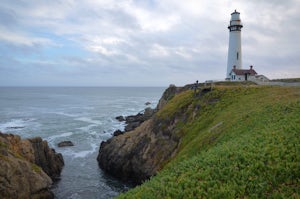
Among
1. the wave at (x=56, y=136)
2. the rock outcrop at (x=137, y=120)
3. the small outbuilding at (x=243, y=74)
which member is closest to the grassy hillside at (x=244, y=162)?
the small outbuilding at (x=243, y=74)

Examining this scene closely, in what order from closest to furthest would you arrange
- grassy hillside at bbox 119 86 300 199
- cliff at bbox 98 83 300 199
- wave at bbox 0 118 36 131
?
1. grassy hillside at bbox 119 86 300 199
2. cliff at bbox 98 83 300 199
3. wave at bbox 0 118 36 131

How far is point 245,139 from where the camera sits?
18031 mm

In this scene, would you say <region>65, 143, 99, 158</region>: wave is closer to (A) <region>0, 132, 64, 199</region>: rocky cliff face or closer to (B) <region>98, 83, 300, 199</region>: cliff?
(B) <region>98, 83, 300, 199</region>: cliff

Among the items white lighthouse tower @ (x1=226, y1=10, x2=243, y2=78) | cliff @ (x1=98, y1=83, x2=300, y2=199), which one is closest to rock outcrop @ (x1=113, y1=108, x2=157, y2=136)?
cliff @ (x1=98, y1=83, x2=300, y2=199)

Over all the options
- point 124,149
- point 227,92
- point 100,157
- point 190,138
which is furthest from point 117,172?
point 227,92

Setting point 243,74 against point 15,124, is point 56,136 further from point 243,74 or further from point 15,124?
point 243,74

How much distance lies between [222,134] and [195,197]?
11.8m

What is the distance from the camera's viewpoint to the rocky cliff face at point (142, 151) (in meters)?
32.5

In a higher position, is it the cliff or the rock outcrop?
the cliff

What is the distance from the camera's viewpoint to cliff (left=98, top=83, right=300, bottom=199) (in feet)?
40.4

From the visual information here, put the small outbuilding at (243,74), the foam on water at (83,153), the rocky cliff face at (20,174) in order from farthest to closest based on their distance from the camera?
the small outbuilding at (243,74)
the foam on water at (83,153)
the rocky cliff face at (20,174)

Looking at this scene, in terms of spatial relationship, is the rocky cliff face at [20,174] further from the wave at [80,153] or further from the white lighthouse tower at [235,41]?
the white lighthouse tower at [235,41]

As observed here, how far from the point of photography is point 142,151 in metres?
35.6

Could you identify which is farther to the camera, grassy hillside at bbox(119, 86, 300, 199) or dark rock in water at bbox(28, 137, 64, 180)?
dark rock in water at bbox(28, 137, 64, 180)
